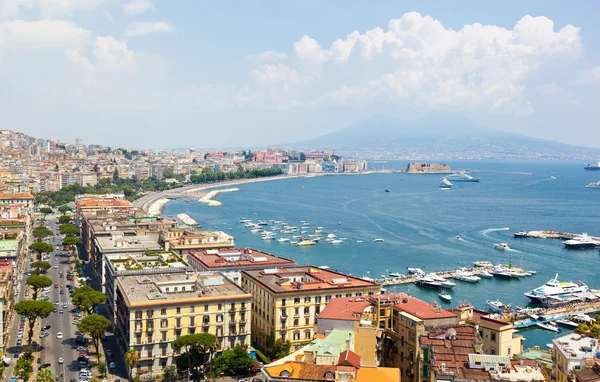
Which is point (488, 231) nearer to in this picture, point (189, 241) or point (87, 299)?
point (189, 241)

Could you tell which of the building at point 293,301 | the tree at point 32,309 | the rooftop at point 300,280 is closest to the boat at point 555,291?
the rooftop at point 300,280

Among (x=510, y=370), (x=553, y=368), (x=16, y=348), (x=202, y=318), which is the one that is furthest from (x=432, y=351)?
(x=16, y=348)

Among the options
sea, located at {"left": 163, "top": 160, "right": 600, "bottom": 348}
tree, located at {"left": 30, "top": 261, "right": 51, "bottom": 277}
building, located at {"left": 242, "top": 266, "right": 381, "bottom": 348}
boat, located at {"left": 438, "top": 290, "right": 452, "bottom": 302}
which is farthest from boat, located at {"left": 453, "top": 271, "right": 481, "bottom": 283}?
tree, located at {"left": 30, "top": 261, "right": 51, "bottom": 277}

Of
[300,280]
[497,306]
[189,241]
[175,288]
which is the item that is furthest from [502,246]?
[175,288]

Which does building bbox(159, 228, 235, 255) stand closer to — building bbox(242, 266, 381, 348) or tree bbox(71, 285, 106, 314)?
tree bbox(71, 285, 106, 314)

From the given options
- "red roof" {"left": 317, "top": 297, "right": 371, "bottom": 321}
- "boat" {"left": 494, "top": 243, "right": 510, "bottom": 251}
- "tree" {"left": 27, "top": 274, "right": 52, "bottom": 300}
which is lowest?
"boat" {"left": 494, "top": 243, "right": 510, "bottom": 251}

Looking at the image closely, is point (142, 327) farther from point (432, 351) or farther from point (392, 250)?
point (392, 250)

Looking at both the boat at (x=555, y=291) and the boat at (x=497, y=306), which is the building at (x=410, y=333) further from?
the boat at (x=555, y=291)

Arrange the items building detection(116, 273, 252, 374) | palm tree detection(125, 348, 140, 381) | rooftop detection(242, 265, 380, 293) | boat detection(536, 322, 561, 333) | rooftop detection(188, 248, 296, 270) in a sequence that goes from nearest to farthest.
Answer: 1. palm tree detection(125, 348, 140, 381)
2. building detection(116, 273, 252, 374)
3. rooftop detection(242, 265, 380, 293)
4. rooftop detection(188, 248, 296, 270)
5. boat detection(536, 322, 561, 333)
